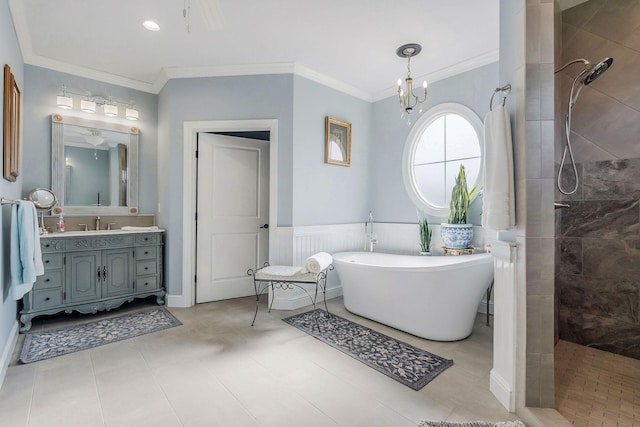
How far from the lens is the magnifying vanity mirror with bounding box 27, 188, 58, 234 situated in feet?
9.89

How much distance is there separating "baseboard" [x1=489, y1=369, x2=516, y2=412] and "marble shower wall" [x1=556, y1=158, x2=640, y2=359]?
3.82ft

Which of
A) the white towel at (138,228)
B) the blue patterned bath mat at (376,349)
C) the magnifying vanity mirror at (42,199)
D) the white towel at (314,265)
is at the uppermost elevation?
the magnifying vanity mirror at (42,199)

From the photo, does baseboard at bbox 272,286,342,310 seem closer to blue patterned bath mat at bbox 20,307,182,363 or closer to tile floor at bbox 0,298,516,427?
tile floor at bbox 0,298,516,427

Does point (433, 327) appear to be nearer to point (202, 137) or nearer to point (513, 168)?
point (513, 168)

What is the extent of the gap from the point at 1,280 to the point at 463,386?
298 cm

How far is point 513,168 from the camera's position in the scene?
1.66m

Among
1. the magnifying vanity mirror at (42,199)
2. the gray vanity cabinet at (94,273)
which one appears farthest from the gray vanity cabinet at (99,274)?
the magnifying vanity mirror at (42,199)

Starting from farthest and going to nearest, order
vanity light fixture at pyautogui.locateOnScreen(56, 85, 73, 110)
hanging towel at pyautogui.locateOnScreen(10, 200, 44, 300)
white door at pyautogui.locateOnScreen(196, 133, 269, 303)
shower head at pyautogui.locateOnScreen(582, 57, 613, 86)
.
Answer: white door at pyautogui.locateOnScreen(196, 133, 269, 303), vanity light fixture at pyautogui.locateOnScreen(56, 85, 73, 110), hanging towel at pyautogui.locateOnScreen(10, 200, 44, 300), shower head at pyautogui.locateOnScreen(582, 57, 613, 86)

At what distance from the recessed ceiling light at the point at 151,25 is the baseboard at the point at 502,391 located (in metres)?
3.54

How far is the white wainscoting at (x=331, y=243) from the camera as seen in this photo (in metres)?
3.33

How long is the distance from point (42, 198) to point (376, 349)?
3.48 m

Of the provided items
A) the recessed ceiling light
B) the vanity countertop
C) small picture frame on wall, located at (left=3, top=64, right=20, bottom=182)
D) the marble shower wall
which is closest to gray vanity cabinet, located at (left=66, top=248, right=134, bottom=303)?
the vanity countertop

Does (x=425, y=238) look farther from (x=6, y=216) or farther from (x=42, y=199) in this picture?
(x=42, y=199)

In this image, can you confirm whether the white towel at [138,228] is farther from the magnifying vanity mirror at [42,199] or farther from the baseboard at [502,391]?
the baseboard at [502,391]
